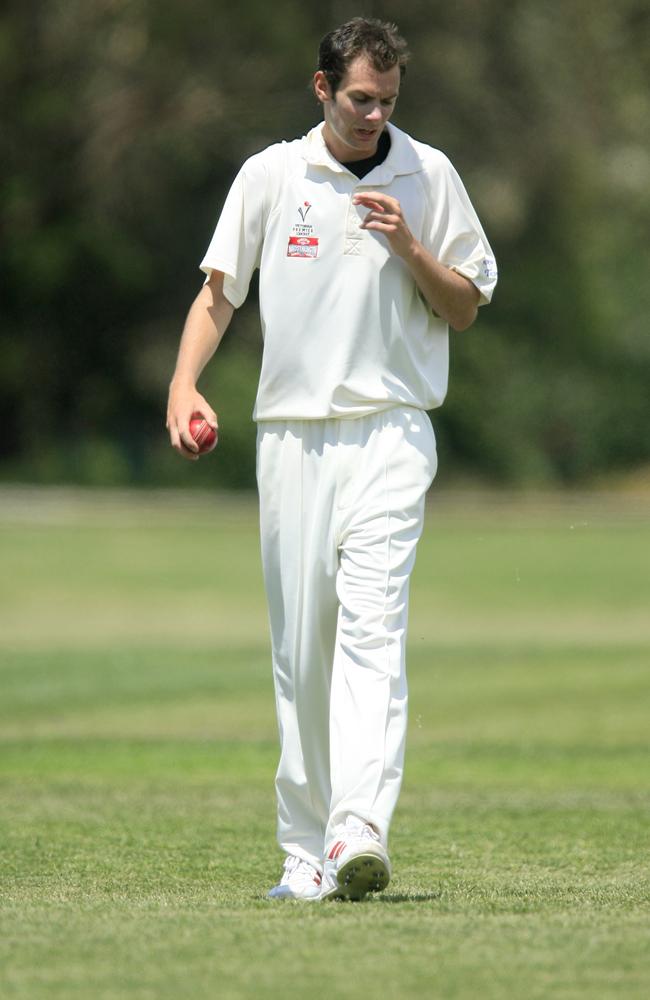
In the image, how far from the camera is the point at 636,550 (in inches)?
1190

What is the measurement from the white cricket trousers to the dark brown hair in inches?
36.0

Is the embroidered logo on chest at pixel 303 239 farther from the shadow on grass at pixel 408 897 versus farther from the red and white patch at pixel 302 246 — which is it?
the shadow on grass at pixel 408 897

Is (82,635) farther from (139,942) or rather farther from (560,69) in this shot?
(560,69)

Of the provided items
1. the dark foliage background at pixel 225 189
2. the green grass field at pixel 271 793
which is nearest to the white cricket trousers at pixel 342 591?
the green grass field at pixel 271 793

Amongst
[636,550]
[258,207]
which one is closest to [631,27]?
[636,550]

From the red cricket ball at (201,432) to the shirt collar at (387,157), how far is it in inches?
30.0

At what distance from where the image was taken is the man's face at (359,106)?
16.2ft

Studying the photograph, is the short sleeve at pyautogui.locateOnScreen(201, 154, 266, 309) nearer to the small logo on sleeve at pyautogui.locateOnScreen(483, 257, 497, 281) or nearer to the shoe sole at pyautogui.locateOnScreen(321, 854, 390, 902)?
the small logo on sleeve at pyautogui.locateOnScreen(483, 257, 497, 281)

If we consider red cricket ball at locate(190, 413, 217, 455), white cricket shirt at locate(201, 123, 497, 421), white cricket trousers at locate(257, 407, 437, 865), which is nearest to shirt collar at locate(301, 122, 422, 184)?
white cricket shirt at locate(201, 123, 497, 421)

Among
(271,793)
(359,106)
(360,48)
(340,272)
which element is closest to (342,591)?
(340,272)

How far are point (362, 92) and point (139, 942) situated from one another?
231cm

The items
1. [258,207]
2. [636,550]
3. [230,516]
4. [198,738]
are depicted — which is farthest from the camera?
[230,516]

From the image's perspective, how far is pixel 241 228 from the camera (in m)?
5.13

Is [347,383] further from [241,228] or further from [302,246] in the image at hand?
[241,228]
